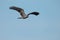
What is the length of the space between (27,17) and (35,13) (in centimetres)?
99

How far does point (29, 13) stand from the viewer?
17.8 m

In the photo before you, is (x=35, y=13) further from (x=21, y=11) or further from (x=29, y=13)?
(x=21, y=11)

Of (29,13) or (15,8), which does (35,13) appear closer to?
(29,13)

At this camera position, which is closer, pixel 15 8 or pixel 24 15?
pixel 15 8

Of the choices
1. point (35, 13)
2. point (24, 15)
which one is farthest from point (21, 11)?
point (35, 13)

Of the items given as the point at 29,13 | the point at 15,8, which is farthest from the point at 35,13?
the point at 15,8

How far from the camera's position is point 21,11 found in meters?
19.1

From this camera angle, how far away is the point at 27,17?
18.1 meters

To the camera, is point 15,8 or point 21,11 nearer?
point 15,8

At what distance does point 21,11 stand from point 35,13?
82.5 inches

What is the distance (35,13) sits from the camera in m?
17.6

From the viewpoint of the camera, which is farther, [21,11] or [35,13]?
[21,11]

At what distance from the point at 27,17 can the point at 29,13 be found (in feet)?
1.76

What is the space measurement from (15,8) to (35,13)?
1996mm
